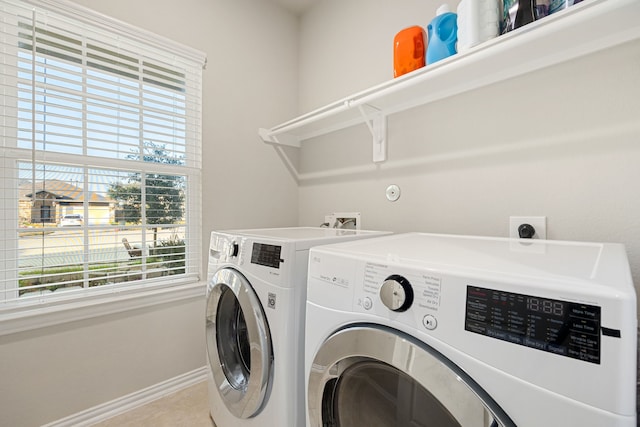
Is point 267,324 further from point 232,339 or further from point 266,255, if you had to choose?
point 232,339

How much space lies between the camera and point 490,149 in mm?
1354

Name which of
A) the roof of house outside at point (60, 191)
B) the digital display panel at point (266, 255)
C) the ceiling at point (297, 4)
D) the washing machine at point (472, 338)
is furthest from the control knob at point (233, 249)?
the ceiling at point (297, 4)

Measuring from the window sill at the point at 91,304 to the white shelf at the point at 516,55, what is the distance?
1.32 metres

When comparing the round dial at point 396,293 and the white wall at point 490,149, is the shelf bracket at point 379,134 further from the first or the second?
the round dial at point 396,293

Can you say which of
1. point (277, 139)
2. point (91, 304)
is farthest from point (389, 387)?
point (277, 139)

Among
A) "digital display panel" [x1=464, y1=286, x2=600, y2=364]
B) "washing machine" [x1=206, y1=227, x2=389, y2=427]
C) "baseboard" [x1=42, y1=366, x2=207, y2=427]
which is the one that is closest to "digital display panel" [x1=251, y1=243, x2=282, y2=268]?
"washing machine" [x1=206, y1=227, x2=389, y2=427]

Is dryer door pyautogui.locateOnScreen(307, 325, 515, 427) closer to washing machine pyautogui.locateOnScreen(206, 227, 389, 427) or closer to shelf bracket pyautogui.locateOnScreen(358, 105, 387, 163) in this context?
washing machine pyautogui.locateOnScreen(206, 227, 389, 427)

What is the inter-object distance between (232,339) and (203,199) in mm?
915

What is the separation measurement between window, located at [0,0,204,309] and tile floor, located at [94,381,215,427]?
26.2 inches

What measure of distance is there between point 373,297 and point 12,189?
166 centimetres

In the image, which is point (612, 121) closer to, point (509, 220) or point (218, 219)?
point (509, 220)

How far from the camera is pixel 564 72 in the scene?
116 cm

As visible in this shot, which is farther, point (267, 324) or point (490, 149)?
point (490, 149)

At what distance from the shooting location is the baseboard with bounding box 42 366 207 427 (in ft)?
4.75
